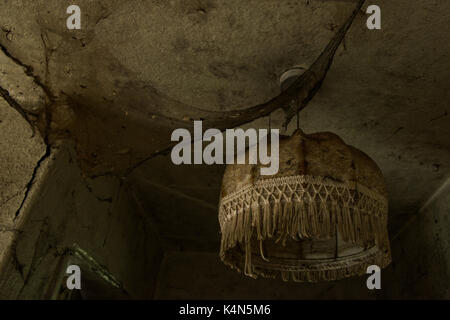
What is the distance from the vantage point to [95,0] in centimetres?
152

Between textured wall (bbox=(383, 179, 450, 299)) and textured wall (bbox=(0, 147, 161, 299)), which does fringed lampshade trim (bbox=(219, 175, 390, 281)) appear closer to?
textured wall (bbox=(0, 147, 161, 299))

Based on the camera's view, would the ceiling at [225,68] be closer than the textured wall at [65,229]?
Yes

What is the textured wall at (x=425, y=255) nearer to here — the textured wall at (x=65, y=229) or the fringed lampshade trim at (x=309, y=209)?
the fringed lampshade trim at (x=309, y=209)

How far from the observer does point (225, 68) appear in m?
1.79

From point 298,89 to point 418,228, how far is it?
1786mm

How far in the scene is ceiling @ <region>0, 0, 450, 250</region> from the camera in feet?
5.06

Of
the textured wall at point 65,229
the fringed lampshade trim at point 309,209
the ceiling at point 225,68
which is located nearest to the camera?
the fringed lampshade trim at point 309,209

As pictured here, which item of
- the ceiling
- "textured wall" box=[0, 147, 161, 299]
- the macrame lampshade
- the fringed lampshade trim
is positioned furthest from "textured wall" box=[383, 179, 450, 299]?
"textured wall" box=[0, 147, 161, 299]

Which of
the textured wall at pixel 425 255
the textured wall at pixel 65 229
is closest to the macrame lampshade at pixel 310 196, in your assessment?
the textured wall at pixel 65 229

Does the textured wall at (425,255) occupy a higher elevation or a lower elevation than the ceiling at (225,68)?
lower

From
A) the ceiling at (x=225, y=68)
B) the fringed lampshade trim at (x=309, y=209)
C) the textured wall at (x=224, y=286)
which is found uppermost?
the ceiling at (x=225, y=68)

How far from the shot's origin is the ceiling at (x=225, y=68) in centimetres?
154
